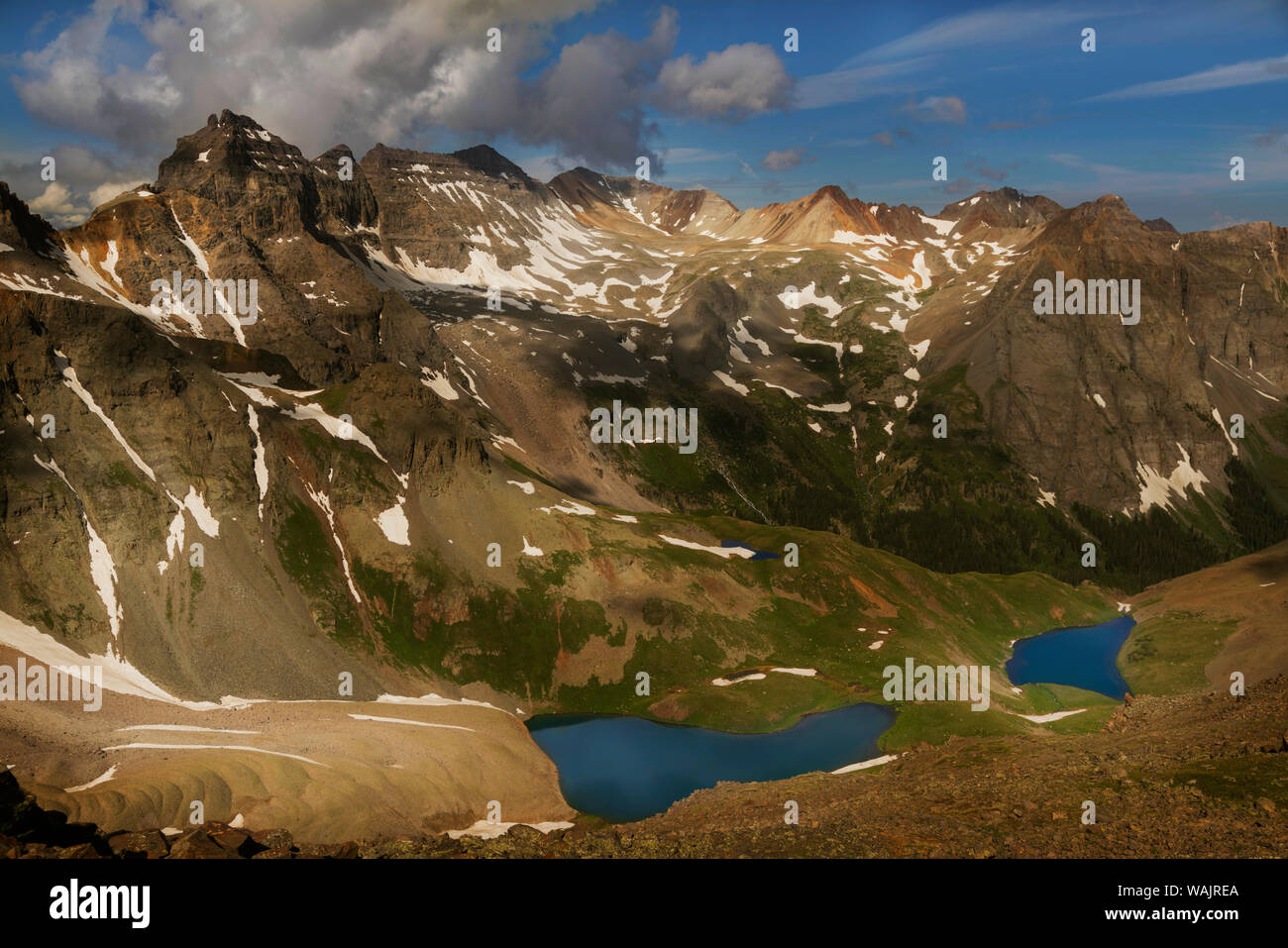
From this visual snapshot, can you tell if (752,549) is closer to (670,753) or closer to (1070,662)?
(1070,662)

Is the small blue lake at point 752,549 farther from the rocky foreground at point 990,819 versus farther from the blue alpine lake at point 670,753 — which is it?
the rocky foreground at point 990,819

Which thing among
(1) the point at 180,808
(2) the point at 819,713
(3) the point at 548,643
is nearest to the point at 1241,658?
(2) the point at 819,713

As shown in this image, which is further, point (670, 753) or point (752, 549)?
point (752, 549)

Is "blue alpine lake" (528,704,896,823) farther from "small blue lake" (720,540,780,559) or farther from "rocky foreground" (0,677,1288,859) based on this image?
"small blue lake" (720,540,780,559)

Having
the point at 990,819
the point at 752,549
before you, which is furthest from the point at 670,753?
the point at 752,549

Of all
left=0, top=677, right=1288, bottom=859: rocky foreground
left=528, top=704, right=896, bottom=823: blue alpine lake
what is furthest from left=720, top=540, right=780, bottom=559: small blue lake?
left=0, top=677, right=1288, bottom=859: rocky foreground
